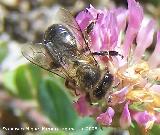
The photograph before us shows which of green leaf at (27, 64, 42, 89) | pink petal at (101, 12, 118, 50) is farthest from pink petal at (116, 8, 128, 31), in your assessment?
green leaf at (27, 64, 42, 89)

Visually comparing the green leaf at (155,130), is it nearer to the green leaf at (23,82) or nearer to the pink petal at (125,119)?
the pink petal at (125,119)

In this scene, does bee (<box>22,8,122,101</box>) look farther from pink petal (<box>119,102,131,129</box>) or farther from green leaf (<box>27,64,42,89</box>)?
green leaf (<box>27,64,42,89</box>)

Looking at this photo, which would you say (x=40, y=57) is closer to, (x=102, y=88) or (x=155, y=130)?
(x=102, y=88)

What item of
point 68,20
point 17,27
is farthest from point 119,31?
point 17,27

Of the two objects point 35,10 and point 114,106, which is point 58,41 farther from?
point 35,10

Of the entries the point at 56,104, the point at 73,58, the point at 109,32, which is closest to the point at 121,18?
the point at 109,32

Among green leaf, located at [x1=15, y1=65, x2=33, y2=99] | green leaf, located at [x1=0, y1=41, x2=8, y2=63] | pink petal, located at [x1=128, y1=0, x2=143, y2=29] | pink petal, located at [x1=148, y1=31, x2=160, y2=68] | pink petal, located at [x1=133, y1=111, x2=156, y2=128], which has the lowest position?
pink petal, located at [x1=133, y1=111, x2=156, y2=128]
